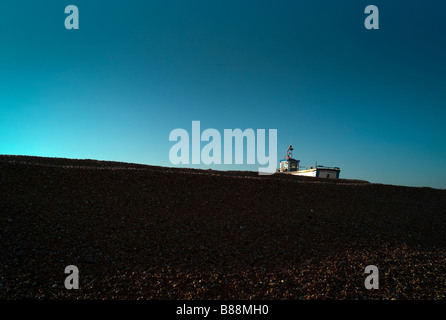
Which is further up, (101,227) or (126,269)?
(101,227)

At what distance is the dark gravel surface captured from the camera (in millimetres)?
5703

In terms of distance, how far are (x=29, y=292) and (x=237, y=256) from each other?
5424 mm

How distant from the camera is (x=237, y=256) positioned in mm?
7273

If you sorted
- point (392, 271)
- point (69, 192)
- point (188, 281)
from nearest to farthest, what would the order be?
point (188, 281)
point (392, 271)
point (69, 192)

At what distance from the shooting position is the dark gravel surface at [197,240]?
5703 mm

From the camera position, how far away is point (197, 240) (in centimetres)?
816

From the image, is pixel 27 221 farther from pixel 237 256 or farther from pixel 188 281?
pixel 237 256

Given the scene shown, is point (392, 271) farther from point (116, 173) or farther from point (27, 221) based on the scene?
point (116, 173)

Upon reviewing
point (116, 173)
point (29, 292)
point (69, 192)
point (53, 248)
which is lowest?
point (29, 292)

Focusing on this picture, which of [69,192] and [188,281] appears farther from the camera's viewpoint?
[69,192]
